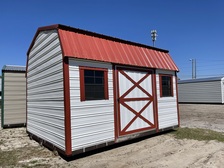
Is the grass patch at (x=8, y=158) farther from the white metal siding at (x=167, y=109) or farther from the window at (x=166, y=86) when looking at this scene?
the window at (x=166, y=86)

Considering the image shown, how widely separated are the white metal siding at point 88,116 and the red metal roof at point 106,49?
0.29 meters

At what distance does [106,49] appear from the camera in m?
6.85

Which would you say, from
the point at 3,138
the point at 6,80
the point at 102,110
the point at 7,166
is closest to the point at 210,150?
the point at 102,110

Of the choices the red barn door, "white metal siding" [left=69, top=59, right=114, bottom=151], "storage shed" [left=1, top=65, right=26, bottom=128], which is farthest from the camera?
"storage shed" [left=1, top=65, right=26, bottom=128]

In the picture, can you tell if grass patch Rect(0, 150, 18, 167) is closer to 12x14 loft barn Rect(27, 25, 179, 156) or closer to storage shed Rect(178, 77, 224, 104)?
12x14 loft barn Rect(27, 25, 179, 156)

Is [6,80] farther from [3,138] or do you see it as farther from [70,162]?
[70,162]

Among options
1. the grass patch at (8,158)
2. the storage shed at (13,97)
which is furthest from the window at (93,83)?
the storage shed at (13,97)

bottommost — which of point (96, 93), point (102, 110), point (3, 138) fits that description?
point (3, 138)

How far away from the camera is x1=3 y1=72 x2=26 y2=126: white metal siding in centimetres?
1116

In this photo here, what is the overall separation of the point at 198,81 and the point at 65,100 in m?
22.7

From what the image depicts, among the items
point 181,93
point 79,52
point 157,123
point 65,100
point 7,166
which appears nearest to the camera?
point 7,166

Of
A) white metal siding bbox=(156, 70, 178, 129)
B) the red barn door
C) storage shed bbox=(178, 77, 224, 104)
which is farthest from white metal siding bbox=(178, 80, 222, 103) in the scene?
the red barn door

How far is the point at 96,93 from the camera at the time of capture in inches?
245

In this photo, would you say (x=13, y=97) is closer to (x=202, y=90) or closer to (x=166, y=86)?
(x=166, y=86)
